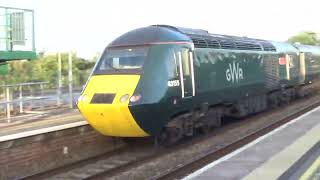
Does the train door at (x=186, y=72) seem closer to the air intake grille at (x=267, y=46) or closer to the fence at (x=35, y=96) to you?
the fence at (x=35, y=96)

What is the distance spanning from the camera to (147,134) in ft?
42.1

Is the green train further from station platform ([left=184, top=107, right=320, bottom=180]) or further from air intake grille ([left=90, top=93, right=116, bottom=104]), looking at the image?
station platform ([left=184, top=107, right=320, bottom=180])

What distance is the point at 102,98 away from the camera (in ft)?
41.1

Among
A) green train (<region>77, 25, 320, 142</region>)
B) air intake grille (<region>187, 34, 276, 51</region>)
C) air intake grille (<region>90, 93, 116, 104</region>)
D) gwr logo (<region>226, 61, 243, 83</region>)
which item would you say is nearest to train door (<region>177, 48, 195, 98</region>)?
green train (<region>77, 25, 320, 142</region>)

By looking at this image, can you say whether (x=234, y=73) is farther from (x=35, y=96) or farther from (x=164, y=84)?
(x=35, y=96)

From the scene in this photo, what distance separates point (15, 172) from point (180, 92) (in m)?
4.30

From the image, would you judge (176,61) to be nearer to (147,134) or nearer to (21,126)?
(147,134)

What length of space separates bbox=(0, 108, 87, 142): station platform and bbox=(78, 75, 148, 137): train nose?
684 mm

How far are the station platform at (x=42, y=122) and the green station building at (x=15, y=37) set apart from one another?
5.84 feet

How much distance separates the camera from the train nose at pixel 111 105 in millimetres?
12188

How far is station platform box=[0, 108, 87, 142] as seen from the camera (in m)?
12.5

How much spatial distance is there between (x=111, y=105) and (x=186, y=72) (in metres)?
2.48

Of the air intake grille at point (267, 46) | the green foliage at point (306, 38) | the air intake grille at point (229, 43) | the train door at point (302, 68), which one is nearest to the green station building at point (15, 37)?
the air intake grille at point (229, 43)

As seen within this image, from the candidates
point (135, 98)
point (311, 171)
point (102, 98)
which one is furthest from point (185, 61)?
point (311, 171)
